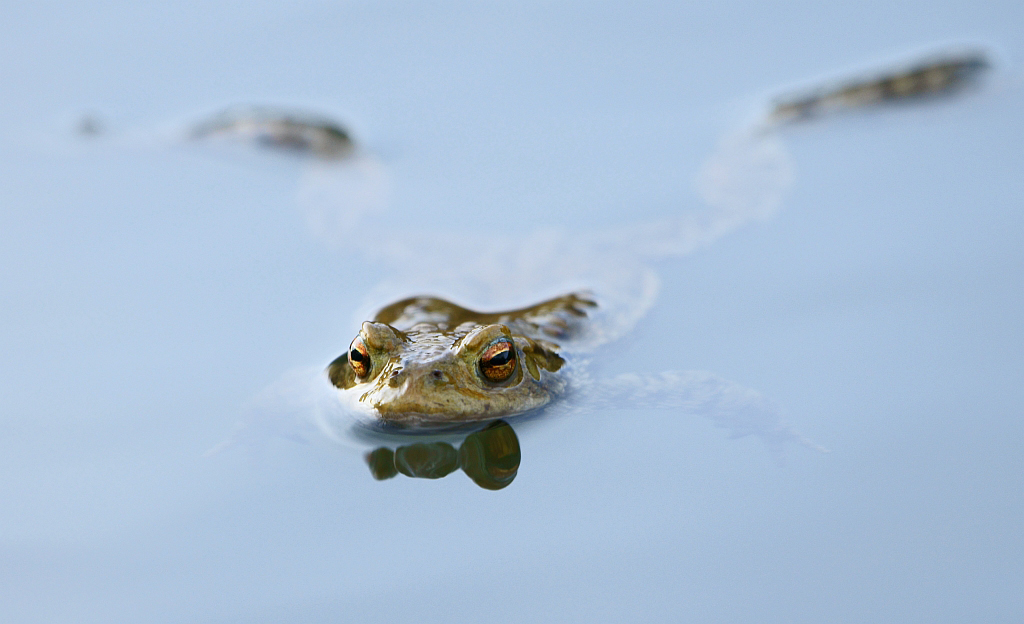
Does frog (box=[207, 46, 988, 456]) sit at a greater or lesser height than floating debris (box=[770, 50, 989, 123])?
lesser

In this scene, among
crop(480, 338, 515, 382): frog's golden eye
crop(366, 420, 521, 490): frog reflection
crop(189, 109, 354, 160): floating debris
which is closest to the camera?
crop(366, 420, 521, 490): frog reflection

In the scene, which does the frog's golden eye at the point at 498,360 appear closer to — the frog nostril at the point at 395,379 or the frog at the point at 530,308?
the frog at the point at 530,308

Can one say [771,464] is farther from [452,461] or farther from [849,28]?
[849,28]

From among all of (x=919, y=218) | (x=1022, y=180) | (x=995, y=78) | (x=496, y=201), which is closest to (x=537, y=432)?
(x=496, y=201)

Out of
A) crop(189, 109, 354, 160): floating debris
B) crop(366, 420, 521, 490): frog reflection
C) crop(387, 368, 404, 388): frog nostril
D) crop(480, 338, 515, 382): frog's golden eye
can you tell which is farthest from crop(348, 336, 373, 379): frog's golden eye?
crop(189, 109, 354, 160): floating debris

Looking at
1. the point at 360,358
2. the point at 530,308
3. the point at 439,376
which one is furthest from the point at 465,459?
the point at 530,308

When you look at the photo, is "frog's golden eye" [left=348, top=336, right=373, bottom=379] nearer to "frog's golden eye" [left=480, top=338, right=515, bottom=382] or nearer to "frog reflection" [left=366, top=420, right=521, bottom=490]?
"frog reflection" [left=366, top=420, right=521, bottom=490]
